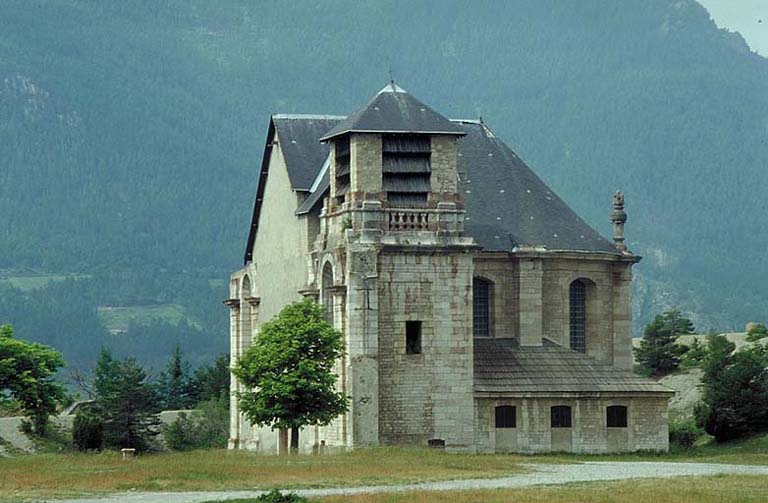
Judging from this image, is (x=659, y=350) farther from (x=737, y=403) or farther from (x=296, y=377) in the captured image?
(x=296, y=377)

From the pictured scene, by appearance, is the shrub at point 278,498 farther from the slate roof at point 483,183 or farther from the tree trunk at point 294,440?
the slate roof at point 483,183

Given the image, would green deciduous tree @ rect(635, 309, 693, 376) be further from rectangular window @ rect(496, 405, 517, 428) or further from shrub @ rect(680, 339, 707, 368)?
rectangular window @ rect(496, 405, 517, 428)

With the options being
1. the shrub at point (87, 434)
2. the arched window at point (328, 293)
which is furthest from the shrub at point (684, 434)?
the shrub at point (87, 434)

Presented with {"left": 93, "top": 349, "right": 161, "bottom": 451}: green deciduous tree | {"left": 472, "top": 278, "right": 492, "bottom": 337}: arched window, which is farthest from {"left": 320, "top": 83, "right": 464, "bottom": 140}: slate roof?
{"left": 93, "top": 349, "right": 161, "bottom": 451}: green deciduous tree

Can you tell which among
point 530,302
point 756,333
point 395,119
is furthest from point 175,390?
point 395,119

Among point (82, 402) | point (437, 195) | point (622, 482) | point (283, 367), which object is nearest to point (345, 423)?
point (283, 367)

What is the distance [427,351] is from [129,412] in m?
35.4

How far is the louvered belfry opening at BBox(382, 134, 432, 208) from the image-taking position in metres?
72.3

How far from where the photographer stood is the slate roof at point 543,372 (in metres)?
73.6

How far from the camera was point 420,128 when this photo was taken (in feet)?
237

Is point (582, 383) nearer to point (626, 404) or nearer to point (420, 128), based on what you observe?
point (626, 404)

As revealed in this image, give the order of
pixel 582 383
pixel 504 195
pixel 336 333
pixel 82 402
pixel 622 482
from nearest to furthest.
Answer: pixel 622 482
pixel 336 333
pixel 582 383
pixel 504 195
pixel 82 402

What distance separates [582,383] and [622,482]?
22160 millimetres

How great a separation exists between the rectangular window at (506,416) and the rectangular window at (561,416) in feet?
5.92
